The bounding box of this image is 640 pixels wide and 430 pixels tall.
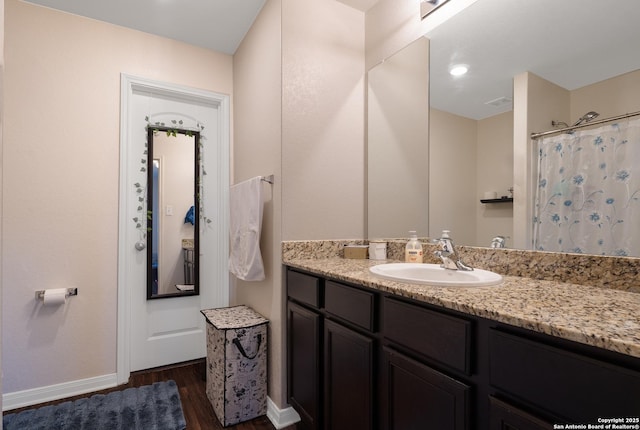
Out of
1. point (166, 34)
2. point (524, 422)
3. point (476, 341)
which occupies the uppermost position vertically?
point (166, 34)

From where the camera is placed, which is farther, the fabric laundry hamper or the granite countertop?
the fabric laundry hamper

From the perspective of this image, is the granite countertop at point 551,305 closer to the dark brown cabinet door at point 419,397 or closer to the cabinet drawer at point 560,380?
the cabinet drawer at point 560,380

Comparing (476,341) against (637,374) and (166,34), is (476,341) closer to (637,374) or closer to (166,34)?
(637,374)

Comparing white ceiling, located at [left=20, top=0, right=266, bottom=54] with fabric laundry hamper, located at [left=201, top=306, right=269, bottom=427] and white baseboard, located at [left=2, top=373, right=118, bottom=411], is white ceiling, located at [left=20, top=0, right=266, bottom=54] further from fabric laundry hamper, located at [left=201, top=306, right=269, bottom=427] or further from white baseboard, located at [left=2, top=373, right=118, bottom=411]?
white baseboard, located at [left=2, top=373, right=118, bottom=411]

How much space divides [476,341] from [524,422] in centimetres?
18

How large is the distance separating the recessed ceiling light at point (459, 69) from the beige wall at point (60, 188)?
2.07m

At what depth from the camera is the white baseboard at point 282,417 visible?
5.63ft

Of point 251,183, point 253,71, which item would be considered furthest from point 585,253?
point 253,71

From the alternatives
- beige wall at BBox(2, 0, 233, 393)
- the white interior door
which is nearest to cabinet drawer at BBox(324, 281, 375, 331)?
the white interior door

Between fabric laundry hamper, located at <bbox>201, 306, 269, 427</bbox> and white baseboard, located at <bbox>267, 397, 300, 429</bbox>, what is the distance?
0.08 meters

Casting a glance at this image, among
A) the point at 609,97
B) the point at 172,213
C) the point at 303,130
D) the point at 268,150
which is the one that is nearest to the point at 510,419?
the point at 609,97

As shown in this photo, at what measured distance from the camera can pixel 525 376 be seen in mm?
689

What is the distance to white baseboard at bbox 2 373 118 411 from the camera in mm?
1872

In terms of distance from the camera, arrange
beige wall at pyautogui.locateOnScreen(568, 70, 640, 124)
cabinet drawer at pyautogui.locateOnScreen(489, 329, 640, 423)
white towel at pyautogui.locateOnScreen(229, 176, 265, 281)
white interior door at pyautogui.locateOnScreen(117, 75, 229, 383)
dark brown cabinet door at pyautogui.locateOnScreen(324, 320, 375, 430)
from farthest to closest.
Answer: white interior door at pyautogui.locateOnScreen(117, 75, 229, 383) < white towel at pyautogui.locateOnScreen(229, 176, 265, 281) < dark brown cabinet door at pyautogui.locateOnScreen(324, 320, 375, 430) < beige wall at pyautogui.locateOnScreen(568, 70, 640, 124) < cabinet drawer at pyautogui.locateOnScreen(489, 329, 640, 423)
